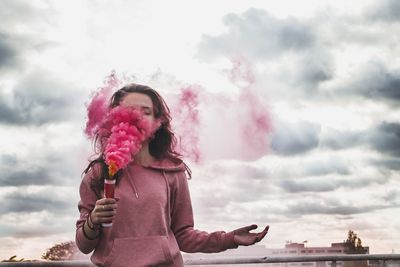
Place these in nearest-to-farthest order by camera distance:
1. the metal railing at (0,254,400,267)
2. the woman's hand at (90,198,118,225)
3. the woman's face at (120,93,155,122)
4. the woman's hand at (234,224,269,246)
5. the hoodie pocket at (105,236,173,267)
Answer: the woman's hand at (90,198,118,225) < the hoodie pocket at (105,236,173,267) < the woman's hand at (234,224,269,246) < the woman's face at (120,93,155,122) < the metal railing at (0,254,400,267)

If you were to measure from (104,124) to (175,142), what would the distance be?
44 cm

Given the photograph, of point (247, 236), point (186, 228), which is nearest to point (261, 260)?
point (186, 228)

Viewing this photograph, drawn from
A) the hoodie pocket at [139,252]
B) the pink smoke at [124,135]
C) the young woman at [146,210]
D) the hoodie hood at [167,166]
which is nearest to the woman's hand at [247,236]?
the young woman at [146,210]

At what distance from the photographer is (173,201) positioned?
3078mm

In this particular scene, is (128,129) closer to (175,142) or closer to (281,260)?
(175,142)

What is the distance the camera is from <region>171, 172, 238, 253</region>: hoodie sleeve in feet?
9.88

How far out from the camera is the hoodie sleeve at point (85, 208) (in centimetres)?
275

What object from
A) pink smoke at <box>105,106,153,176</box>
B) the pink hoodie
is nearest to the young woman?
the pink hoodie

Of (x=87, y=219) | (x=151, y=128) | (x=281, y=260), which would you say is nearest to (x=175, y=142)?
(x=151, y=128)

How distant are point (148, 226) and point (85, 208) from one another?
0.34 metres

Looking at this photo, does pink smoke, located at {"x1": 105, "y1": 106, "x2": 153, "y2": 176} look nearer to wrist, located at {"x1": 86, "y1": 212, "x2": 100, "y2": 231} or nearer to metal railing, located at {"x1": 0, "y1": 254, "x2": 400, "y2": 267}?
wrist, located at {"x1": 86, "y1": 212, "x2": 100, "y2": 231}

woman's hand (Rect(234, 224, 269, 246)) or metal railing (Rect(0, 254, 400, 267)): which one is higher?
woman's hand (Rect(234, 224, 269, 246))

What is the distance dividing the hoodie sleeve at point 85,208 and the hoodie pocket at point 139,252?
122 millimetres

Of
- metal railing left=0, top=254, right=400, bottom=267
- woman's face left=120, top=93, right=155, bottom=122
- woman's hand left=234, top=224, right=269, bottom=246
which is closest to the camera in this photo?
woman's hand left=234, top=224, right=269, bottom=246
